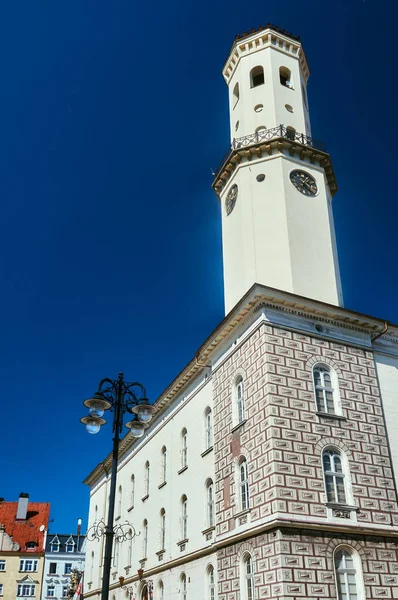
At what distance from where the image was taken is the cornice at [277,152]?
85.7 ft

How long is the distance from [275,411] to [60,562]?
4648 centimetres

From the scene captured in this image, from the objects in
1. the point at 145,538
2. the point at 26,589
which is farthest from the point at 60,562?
the point at 145,538

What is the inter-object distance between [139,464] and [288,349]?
54.9 ft

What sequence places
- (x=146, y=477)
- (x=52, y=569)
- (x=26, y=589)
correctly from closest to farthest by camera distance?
(x=146, y=477)
(x=26, y=589)
(x=52, y=569)

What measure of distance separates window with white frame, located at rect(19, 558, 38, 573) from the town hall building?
90.7 feet

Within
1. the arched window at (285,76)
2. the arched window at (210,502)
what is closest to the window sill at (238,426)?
the arched window at (210,502)

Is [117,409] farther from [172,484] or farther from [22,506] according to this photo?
[22,506]

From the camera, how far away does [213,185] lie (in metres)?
28.4

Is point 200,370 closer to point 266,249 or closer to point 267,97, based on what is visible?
point 266,249

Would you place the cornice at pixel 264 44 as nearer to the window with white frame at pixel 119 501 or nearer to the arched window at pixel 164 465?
the arched window at pixel 164 465

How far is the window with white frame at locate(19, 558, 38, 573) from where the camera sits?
55.3 metres

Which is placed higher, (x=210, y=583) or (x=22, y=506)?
(x=22, y=506)

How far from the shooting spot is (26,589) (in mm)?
54594

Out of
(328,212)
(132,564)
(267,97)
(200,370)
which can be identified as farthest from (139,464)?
(267,97)
